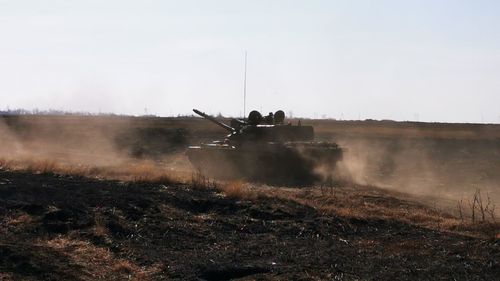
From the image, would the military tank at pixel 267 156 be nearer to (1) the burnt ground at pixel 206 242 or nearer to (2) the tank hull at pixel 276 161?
(2) the tank hull at pixel 276 161

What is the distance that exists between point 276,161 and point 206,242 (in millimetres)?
→ 14178

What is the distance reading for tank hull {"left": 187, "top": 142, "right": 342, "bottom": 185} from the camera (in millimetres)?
25469

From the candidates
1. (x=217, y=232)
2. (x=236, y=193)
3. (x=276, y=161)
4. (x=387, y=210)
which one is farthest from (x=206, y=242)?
(x=276, y=161)

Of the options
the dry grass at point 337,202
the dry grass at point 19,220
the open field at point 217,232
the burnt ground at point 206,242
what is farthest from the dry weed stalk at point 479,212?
the dry grass at point 19,220

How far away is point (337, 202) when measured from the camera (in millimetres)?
16781

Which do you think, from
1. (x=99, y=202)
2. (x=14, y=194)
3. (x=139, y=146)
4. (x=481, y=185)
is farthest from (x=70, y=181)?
(x=139, y=146)

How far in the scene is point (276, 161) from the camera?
25.5 m

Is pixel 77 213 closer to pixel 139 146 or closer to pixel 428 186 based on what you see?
pixel 428 186

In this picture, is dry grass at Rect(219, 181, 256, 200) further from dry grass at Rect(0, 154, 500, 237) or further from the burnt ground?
the burnt ground

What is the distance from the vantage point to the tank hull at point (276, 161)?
25469 mm

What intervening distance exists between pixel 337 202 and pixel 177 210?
4205 mm

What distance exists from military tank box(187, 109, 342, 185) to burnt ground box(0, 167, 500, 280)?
9.34 meters

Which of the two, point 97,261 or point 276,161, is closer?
point 97,261

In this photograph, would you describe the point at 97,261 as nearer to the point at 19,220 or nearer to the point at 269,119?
→ the point at 19,220
